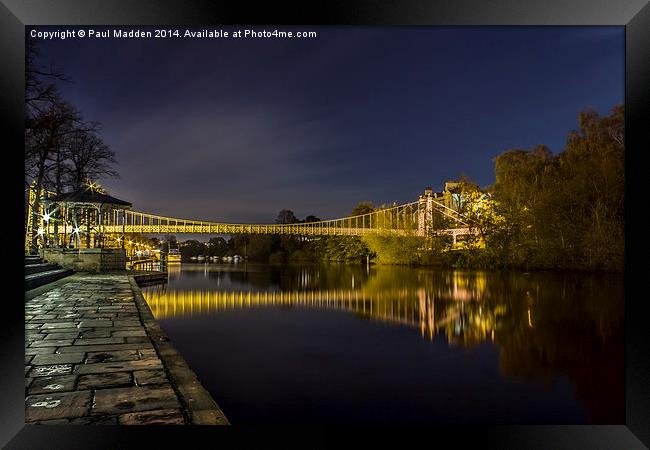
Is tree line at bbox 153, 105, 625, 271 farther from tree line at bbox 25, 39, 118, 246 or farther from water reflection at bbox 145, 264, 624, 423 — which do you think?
tree line at bbox 25, 39, 118, 246

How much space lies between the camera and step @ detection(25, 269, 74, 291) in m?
6.21

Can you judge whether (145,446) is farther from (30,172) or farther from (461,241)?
(461,241)

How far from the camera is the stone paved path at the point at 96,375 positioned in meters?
1.83

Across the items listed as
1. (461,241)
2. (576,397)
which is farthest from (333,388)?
(461,241)

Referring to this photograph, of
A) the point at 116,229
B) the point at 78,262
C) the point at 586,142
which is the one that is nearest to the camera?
the point at 78,262

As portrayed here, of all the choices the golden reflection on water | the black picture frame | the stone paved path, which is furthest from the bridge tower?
the black picture frame

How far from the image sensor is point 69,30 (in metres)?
2.38

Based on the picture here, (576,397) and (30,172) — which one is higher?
(30,172)

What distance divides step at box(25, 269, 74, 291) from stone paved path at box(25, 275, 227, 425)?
2.49 m

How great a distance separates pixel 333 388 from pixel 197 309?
5016mm

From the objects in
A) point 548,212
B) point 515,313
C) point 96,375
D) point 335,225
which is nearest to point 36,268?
point 96,375

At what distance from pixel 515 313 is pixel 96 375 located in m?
6.16

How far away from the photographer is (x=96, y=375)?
2264 mm
